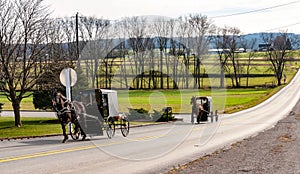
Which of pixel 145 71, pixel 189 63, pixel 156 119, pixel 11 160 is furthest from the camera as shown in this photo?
pixel 156 119

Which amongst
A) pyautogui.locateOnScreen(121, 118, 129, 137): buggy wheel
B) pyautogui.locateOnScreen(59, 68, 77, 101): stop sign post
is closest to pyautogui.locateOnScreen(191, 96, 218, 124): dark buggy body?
pyautogui.locateOnScreen(121, 118, 129, 137): buggy wheel

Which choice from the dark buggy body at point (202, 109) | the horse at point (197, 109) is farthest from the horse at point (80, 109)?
the horse at point (197, 109)

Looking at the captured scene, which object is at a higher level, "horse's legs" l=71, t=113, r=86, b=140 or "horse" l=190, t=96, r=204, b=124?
"horse's legs" l=71, t=113, r=86, b=140

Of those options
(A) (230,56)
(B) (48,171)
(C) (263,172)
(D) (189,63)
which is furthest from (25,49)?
(A) (230,56)

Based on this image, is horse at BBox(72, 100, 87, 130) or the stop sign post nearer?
horse at BBox(72, 100, 87, 130)

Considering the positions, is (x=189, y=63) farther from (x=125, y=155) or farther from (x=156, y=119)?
(x=125, y=155)

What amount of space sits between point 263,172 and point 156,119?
24.2 meters

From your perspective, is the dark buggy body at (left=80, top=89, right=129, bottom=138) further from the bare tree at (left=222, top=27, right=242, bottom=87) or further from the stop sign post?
the bare tree at (left=222, top=27, right=242, bottom=87)

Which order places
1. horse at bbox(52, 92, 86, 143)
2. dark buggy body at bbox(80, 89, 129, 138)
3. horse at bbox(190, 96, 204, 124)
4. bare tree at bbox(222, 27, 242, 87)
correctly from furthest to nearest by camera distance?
1. bare tree at bbox(222, 27, 242, 87)
2. horse at bbox(190, 96, 204, 124)
3. dark buggy body at bbox(80, 89, 129, 138)
4. horse at bbox(52, 92, 86, 143)

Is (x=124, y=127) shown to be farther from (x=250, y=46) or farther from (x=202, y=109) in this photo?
(x=250, y=46)

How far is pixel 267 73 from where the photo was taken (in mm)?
118750

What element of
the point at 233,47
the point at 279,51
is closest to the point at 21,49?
the point at 233,47

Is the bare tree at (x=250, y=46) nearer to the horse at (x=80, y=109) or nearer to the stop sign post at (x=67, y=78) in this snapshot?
the stop sign post at (x=67, y=78)

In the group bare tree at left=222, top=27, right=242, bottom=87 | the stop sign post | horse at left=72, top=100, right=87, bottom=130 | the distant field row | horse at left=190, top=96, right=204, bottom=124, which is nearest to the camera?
horse at left=72, top=100, right=87, bottom=130
